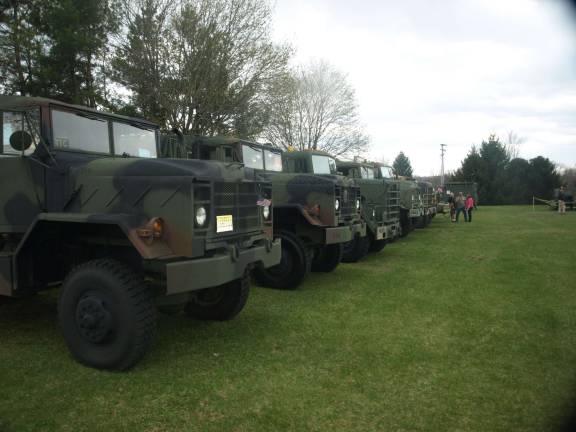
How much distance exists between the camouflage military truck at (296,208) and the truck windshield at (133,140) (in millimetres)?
1423

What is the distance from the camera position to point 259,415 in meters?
3.05

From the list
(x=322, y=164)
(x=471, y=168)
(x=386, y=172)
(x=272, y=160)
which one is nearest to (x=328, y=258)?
(x=272, y=160)

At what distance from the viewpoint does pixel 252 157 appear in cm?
730

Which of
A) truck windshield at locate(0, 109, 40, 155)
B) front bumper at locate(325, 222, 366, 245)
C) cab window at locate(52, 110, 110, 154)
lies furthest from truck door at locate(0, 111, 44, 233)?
front bumper at locate(325, 222, 366, 245)

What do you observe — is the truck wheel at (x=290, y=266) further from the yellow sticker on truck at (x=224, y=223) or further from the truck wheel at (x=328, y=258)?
the yellow sticker on truck at (x=224, y=223)

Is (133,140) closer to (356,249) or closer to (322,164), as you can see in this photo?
(322,164)

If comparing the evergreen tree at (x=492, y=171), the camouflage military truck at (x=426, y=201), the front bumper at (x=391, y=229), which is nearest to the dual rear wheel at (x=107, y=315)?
the front bumper at (x=391, y=229)

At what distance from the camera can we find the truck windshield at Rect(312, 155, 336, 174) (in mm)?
8727

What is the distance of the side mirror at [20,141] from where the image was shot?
4.13 metres

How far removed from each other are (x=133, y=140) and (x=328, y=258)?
4.04 m

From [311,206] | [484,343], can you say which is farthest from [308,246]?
[484,343]

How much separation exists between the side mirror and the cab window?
0.72 feet

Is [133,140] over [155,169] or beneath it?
over

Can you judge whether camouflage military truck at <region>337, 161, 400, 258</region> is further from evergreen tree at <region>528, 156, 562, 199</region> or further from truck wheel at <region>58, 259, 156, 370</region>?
evergreen tree at <region>528, 156, 562, 199</region>
